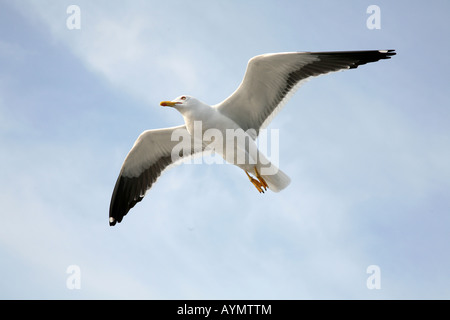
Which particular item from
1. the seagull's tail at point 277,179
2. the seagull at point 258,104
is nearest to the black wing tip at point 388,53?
the seagull at point 258,104

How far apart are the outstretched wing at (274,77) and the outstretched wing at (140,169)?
1.11 meters

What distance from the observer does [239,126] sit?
267 inches

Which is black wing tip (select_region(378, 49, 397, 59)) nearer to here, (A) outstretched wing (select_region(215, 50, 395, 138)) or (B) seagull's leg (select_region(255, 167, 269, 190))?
(A) outstretched wing (select_region(215, 50, 395, 138))

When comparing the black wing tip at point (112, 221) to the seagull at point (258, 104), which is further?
the black wing tip at point (112, 221)

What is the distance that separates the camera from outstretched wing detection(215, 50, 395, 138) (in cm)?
627

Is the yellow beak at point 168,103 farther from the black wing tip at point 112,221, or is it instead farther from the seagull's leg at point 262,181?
the black wing tip at point 112,221

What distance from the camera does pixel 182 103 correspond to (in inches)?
254

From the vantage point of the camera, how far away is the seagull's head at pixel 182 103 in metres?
6.44

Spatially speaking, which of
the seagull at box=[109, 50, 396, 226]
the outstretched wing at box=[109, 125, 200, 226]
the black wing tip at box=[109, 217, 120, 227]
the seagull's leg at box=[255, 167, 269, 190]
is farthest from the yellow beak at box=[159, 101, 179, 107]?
the black wing tip at box=[109, 217, 120, 227]

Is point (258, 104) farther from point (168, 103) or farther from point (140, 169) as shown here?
point (140, 169)

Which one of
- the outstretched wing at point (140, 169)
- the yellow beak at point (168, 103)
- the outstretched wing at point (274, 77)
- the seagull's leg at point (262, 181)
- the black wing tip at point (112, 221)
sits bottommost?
the black wing tip at point (112, 221)

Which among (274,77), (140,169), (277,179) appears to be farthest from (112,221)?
(274,77)

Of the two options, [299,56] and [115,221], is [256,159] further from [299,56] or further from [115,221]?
[115,221]

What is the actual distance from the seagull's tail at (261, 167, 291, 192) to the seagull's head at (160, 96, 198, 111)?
1.27m
